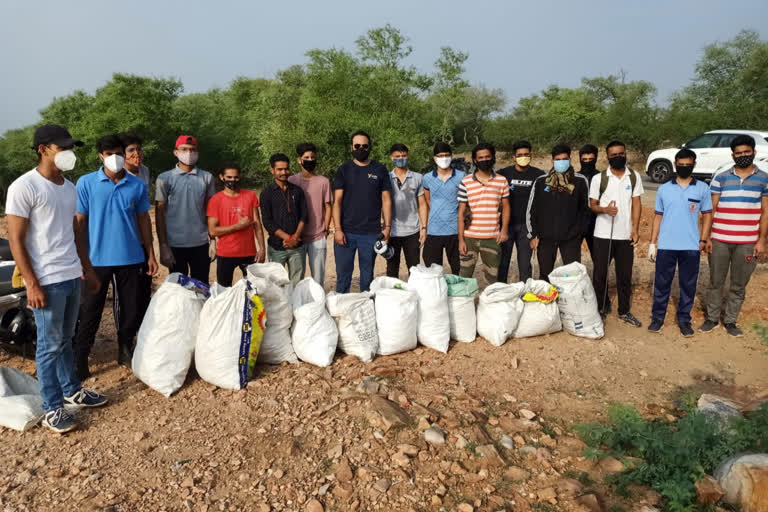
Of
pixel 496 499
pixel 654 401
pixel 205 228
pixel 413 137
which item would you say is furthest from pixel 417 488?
pixel 413 137

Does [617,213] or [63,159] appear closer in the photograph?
[63,159]

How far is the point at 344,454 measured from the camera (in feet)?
9.14

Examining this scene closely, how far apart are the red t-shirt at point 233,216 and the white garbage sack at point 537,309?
2329mm

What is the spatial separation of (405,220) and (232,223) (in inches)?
61.7

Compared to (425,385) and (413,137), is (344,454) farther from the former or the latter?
(413,137)

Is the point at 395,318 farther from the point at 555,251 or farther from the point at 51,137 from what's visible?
the point at 51,137

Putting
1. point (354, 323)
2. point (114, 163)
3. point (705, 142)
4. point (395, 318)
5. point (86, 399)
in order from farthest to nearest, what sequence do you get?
point (705, 142), point (395, 318), point (354, 323), point (114, 163), point (86, 399)

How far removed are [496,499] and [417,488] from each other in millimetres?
367

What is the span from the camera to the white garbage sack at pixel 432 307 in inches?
164

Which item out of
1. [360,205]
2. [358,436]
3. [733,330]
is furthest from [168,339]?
[733,330]

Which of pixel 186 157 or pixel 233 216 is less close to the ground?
pixel 186 157

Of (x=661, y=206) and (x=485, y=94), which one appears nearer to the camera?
(x=661, y=206)

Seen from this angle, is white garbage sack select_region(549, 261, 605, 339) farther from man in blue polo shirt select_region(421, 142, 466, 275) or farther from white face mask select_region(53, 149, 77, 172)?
white face mask select_region(53, 149, 77, 172)

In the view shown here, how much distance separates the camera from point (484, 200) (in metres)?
4.83
